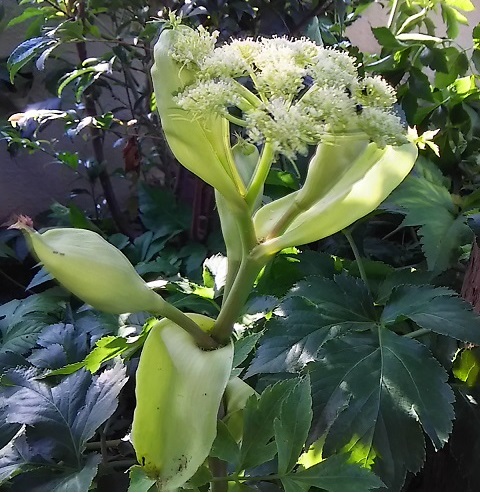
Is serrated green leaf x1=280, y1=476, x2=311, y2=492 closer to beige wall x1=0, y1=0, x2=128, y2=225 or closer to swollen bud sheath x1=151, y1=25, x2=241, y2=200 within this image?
swollen bud sheath x1=151, y1=25, x2=241, y2=200

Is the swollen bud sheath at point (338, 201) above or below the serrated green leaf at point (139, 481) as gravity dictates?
above

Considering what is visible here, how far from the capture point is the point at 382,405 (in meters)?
0.33

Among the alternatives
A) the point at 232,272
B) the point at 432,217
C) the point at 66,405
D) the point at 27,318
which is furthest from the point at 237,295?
the point at 27,318

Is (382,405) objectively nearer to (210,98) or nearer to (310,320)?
(310,320)

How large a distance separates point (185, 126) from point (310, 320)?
0.53ft

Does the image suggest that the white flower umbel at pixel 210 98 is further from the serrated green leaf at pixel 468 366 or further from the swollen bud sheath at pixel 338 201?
the serrated green leaf at pixel 468 366

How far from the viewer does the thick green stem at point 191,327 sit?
0.30 metres

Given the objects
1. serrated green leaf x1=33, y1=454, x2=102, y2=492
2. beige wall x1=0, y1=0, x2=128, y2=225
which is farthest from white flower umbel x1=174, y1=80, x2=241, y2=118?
beige wall x1=0, y1=0, x2=128, y2=225

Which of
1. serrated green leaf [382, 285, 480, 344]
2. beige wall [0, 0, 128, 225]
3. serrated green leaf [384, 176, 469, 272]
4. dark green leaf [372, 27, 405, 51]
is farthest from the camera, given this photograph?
beige wall [0, 0, 128, 225]

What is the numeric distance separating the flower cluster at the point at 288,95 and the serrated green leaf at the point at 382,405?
0.15 meters

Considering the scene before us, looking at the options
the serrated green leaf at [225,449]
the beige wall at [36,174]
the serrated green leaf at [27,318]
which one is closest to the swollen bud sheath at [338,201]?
the serrated green leaf at [225,449]

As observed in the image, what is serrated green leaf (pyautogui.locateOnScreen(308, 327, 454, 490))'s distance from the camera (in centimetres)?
32

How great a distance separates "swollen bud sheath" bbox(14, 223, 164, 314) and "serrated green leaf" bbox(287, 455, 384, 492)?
0.12 metres

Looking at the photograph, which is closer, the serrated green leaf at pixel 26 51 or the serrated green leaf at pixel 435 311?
the serrated green leaf at pixel 435 311
